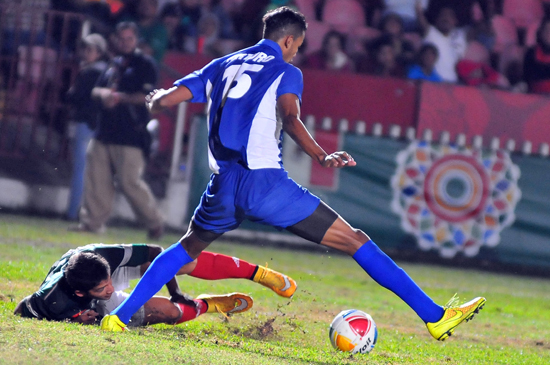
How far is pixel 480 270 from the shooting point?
10.3 m

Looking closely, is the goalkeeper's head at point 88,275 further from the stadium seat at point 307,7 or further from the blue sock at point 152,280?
the stadium seat at point 307,7

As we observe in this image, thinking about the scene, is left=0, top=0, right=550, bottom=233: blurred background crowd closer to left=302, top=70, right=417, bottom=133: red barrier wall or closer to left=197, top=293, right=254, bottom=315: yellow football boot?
left=302, top=70, right=417, bottom=133: red barrier wall

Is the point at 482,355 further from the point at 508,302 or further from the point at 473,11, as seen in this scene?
the point at 473,11

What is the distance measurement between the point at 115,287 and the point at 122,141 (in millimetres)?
4971

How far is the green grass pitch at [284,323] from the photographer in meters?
3.74

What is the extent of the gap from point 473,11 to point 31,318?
34.7ft

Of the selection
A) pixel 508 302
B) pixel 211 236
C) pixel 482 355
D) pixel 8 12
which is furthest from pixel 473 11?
pixel 211 236

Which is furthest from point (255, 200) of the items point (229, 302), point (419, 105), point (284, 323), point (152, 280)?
point (419, 105)

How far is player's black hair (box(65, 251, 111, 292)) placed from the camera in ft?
13.6

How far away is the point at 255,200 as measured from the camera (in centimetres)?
412

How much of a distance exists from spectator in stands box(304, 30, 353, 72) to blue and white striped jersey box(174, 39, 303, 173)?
7.48 meters

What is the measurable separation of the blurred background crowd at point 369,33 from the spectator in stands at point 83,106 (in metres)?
1.02

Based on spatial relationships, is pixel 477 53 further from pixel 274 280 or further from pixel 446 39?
pixel 274 280

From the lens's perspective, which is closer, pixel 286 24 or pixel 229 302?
pixel 286 24
